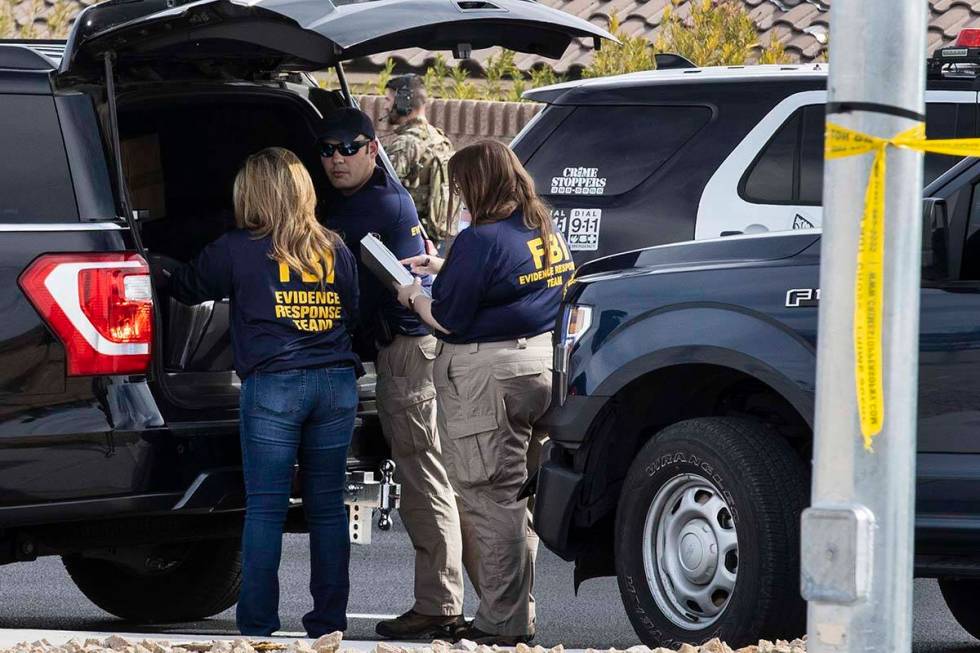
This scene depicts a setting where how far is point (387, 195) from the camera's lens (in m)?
6.55

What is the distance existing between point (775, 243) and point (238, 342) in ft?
5.49

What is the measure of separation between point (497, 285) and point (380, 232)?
54cm

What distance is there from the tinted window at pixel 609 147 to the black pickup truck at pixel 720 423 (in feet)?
8.55

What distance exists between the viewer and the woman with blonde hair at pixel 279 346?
5852mm

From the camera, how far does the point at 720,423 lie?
5789 millimetres

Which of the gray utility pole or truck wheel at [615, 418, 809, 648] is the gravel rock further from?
the gray utility pole

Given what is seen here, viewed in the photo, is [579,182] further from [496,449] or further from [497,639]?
[497,639]

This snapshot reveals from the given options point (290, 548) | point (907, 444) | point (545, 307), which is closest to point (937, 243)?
point (545, 307)

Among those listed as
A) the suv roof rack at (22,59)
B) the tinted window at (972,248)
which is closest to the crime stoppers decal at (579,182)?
the tinted window at (972,248)

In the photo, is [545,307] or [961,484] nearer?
[961,484]

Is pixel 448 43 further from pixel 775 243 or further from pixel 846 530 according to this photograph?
pixel 846 530

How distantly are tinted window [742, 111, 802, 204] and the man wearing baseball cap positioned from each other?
8.34ft

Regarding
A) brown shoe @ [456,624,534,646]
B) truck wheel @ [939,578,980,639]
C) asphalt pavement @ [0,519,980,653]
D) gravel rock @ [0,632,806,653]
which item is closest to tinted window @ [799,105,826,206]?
asphalt pavement @ [0,519,980,653]

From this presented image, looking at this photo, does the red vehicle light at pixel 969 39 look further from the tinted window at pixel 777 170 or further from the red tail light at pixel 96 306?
the red tail light at pixel 96 306
